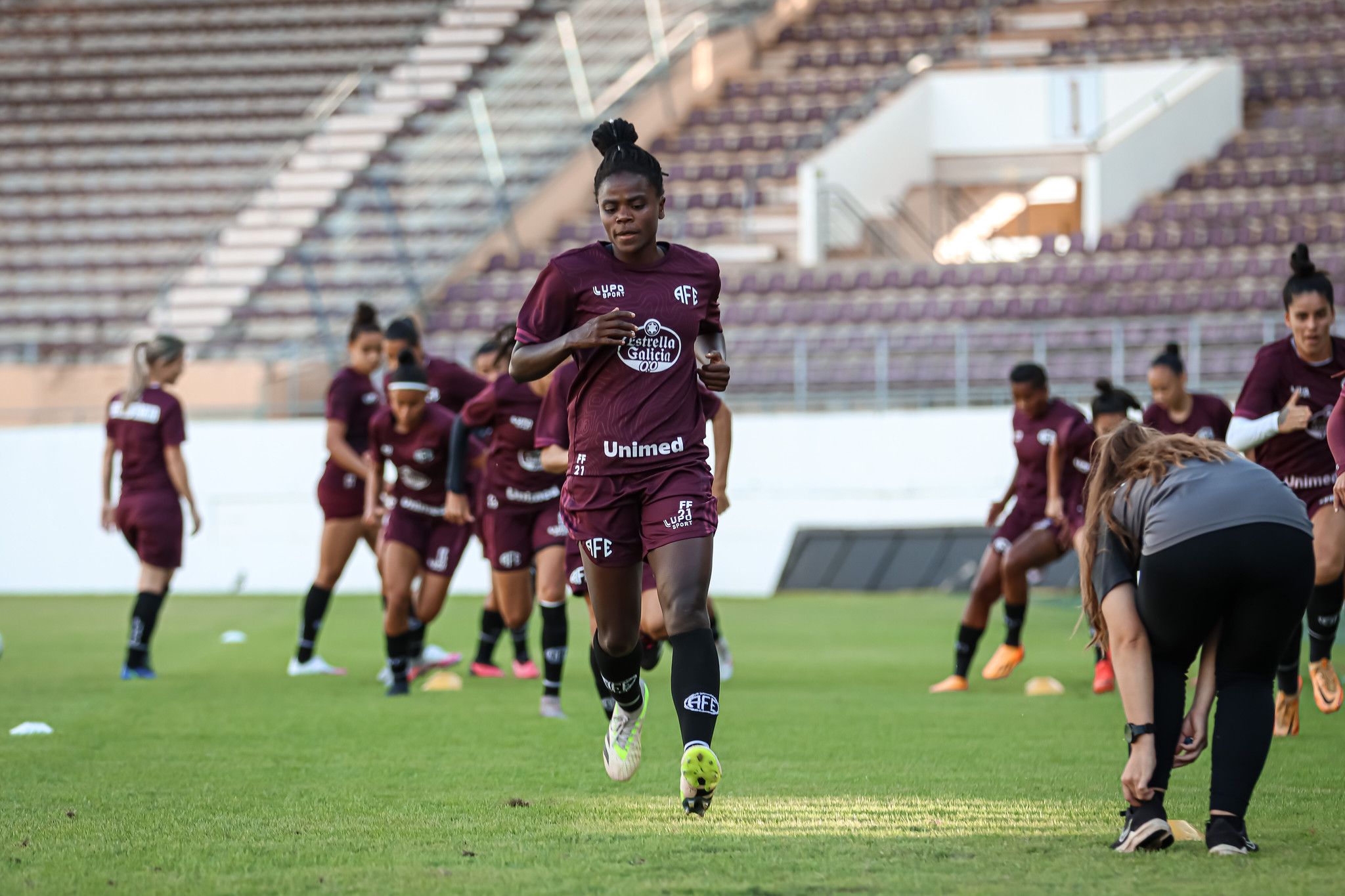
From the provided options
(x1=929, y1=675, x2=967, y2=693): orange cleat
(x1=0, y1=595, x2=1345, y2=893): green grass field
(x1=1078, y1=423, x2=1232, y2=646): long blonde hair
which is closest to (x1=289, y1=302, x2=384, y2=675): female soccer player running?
(x1=0, y1=595, x2=1345, y2=893): green grass field

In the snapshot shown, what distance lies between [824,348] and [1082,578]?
1285 centimetres

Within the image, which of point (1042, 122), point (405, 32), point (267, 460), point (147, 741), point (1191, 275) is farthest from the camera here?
point (405, 32)

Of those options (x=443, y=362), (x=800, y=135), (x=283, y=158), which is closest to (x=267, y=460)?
(x=443, y=362)

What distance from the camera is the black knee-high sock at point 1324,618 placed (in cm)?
688

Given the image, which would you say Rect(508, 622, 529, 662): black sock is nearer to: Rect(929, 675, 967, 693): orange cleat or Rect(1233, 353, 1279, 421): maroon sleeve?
Rect(929, 675, 967, 693): orange cleat

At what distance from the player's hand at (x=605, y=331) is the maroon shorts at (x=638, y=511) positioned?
43cm

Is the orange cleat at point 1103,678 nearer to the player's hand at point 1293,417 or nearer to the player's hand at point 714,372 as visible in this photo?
the player's hand at point 1293,417

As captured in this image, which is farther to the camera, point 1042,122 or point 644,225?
point 1042,122

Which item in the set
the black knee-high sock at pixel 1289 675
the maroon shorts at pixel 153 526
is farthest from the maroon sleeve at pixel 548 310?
the maroon shorts at pixel 153 526

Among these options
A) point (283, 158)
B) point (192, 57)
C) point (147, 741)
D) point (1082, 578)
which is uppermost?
point (192, 57)

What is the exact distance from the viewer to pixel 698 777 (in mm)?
4242

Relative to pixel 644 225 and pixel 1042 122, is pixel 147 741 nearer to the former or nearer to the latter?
pixel 644 225

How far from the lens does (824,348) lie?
17.2m

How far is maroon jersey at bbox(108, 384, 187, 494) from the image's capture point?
920 cm
